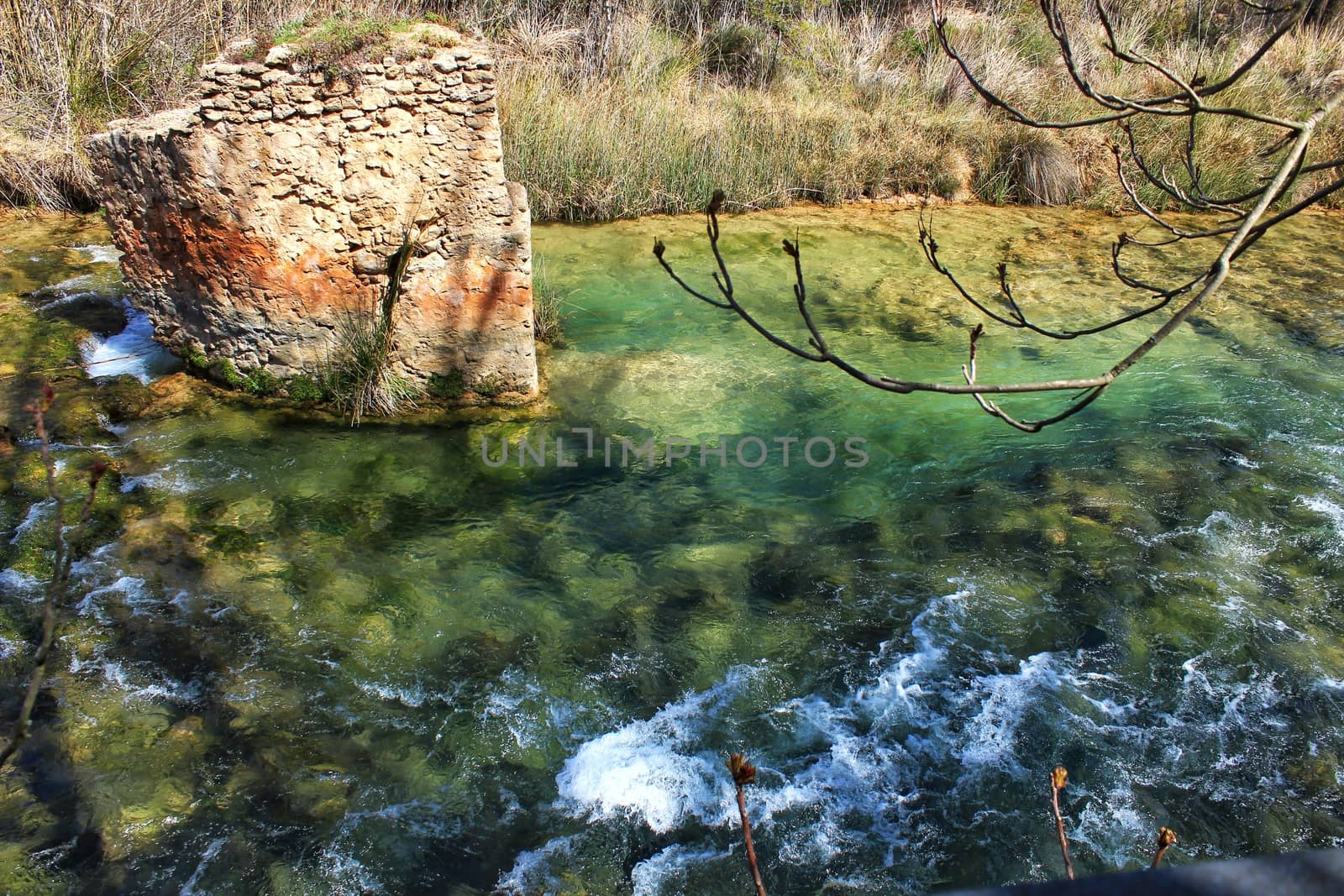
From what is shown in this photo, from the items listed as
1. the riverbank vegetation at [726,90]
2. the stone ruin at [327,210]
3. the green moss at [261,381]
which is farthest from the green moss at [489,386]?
the riverbank vegetation at [726,90]

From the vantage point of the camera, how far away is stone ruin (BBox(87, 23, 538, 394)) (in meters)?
4.77

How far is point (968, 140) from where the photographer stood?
9.45 metres

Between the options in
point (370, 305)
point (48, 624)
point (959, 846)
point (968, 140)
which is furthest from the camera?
point (968, 140)

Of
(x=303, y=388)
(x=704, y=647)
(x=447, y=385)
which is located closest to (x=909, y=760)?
(x=704, y=647)

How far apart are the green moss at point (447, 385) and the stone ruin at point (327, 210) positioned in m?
0.04

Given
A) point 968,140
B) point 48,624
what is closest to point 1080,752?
point 48,624

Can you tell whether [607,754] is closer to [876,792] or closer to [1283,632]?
[876,792]

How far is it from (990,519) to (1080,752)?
148 cm

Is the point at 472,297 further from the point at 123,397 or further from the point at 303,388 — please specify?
the point at 123,397

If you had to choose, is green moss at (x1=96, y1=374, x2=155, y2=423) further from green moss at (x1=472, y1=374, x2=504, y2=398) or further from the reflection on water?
green moss at (x1=472, y1=374, x2=504, y2=398)

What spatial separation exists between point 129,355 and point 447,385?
6.87ft

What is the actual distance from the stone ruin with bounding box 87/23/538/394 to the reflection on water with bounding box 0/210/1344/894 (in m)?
0.55

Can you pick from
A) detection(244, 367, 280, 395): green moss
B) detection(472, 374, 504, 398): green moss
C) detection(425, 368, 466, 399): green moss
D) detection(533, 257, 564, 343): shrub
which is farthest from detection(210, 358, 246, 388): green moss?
detection(533, 257, 564, 343): shrub

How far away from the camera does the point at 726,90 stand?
9.86 metres
